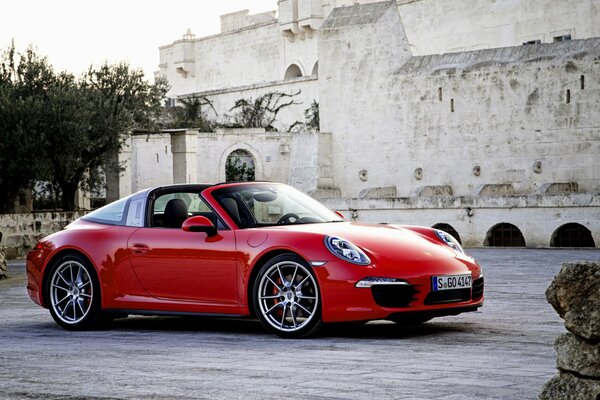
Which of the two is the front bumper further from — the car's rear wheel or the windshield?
the windshield

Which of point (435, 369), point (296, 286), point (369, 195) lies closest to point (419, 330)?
point (296, 286)

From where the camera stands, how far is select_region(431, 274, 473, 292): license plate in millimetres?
8992

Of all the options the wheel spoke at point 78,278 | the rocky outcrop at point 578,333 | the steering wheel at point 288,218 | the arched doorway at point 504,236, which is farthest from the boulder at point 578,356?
the arched doorway at point 504,236

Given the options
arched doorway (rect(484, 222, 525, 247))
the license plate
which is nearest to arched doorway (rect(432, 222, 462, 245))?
arched doorway (rect(484, 222, 525, 247))

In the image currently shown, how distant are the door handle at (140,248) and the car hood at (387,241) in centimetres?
117

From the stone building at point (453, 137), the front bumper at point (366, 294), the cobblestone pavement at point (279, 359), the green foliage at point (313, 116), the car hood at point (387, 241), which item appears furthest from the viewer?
the green foliage at point (313, 116)

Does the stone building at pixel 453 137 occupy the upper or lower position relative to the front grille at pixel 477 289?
upper

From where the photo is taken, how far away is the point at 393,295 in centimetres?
889

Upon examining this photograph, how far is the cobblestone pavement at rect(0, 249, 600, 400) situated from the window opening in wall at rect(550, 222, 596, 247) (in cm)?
1781

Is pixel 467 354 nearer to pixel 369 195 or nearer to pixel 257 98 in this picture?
pixel 369 195

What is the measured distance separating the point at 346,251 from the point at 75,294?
2.60 m

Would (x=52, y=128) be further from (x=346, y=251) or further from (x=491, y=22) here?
(x=491, y=22)

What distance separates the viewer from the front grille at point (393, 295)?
885cm

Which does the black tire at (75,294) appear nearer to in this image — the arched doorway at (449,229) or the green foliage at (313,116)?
the arched doorway at (449,229)
